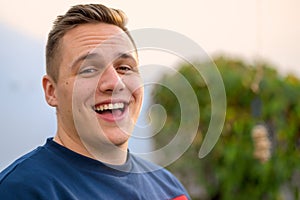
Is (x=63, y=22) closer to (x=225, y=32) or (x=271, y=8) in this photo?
(x=225, y=32)

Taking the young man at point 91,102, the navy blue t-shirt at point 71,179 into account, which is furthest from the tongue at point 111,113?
the navy blue t-shirt at point 71,179

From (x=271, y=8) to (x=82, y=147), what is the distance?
286cm

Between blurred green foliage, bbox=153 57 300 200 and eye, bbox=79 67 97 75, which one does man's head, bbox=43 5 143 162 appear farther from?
blurred green foliage, bbox=153 57 300 200

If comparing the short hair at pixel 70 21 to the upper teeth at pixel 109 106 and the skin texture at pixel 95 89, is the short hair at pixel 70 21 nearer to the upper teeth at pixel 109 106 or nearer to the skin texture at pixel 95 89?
the skin texture at pixel 95 89

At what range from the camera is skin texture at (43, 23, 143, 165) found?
1.25 meters

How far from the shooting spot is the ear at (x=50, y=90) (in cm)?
132

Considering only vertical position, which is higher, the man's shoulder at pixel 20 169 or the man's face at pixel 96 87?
the man's face at pixel 96 87

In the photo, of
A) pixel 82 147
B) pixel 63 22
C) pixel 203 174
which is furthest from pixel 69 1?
pixel 203 174

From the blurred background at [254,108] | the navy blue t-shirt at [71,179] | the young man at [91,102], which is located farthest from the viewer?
the blurred background at [254,108]

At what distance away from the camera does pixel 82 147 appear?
4.25 feet

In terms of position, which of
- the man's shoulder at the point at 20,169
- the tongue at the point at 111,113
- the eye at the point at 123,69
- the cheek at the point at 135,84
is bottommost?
the man's shoulder at the point at 20,169

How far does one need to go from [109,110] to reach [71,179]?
0.17 meters

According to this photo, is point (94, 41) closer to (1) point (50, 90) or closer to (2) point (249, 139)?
(1) point (50, 90)

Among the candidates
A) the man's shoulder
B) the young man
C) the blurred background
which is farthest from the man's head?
the blurred background
